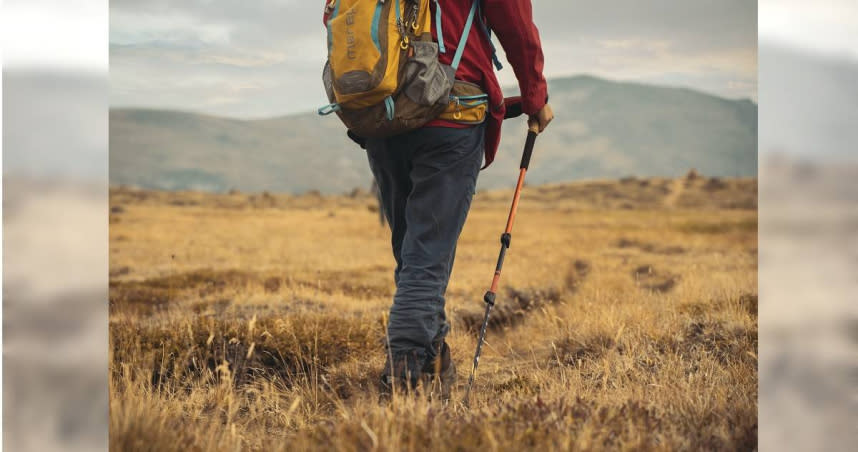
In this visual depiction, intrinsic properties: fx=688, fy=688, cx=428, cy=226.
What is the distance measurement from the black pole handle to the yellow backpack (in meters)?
0.50

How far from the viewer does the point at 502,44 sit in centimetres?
326

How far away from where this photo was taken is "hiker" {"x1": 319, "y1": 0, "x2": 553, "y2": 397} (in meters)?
3.04

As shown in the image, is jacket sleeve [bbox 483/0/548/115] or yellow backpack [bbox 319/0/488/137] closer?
yellow backpack [bbox 319/0/488/137]

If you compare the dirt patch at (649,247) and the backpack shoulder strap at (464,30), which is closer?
the backpack shoulder strap at (464,30)

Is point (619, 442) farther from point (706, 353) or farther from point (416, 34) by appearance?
point (706, 353)

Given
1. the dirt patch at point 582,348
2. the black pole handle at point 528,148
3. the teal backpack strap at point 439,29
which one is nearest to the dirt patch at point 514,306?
the dirt patch at point 582,348

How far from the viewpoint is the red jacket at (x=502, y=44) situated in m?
3.18

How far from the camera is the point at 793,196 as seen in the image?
2090mm

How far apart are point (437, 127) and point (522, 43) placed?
577mm

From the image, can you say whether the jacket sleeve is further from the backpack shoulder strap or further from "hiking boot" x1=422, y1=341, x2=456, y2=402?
"hiking boot" x1=422, y1=341, x2=456, y2=402

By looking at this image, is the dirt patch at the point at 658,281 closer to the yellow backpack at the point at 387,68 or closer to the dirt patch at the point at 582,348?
the dirt patch at the point at 582,348

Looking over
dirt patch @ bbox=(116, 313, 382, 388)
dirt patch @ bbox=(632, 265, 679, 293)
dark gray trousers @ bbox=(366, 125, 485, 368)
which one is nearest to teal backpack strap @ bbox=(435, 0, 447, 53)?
dark gray trousers @ bbox=(366, 125, 485, 368)

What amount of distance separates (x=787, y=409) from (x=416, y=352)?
1.55m

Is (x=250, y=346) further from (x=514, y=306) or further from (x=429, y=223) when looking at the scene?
(x=514, y=306)
